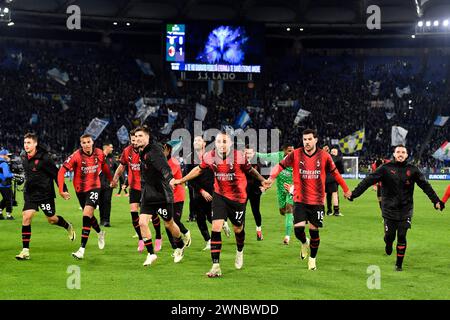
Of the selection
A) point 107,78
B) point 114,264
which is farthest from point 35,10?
point 114,264

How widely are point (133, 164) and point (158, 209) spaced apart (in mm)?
2507

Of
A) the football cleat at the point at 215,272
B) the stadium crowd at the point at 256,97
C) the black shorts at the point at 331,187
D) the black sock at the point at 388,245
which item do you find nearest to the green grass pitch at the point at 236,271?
the football cleat at the point at 215,272

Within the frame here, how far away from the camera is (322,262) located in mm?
13516

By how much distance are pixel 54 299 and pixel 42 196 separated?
448 centimetres

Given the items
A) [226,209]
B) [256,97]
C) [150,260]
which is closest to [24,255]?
[150,260]

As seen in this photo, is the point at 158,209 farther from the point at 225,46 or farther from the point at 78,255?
the point at 225,46

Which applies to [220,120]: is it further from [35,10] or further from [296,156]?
[296,156]

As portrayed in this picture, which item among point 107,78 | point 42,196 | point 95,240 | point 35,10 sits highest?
point 35,10

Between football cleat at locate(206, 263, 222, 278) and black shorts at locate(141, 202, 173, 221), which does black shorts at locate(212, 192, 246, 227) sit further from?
black shorts at locate(141, 202, 173, 221)

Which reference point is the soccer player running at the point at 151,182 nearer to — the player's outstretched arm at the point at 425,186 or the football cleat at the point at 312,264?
the football cleat at the point at 312,264

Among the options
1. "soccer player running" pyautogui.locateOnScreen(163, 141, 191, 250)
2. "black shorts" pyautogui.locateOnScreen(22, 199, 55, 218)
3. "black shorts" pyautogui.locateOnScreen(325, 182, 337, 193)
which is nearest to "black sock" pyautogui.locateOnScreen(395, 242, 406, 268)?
"soccer player running" pyautogui.locateOnScreen(163, 141, 191, 250)

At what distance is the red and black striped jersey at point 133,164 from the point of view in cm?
1515

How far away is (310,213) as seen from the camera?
497 inches
